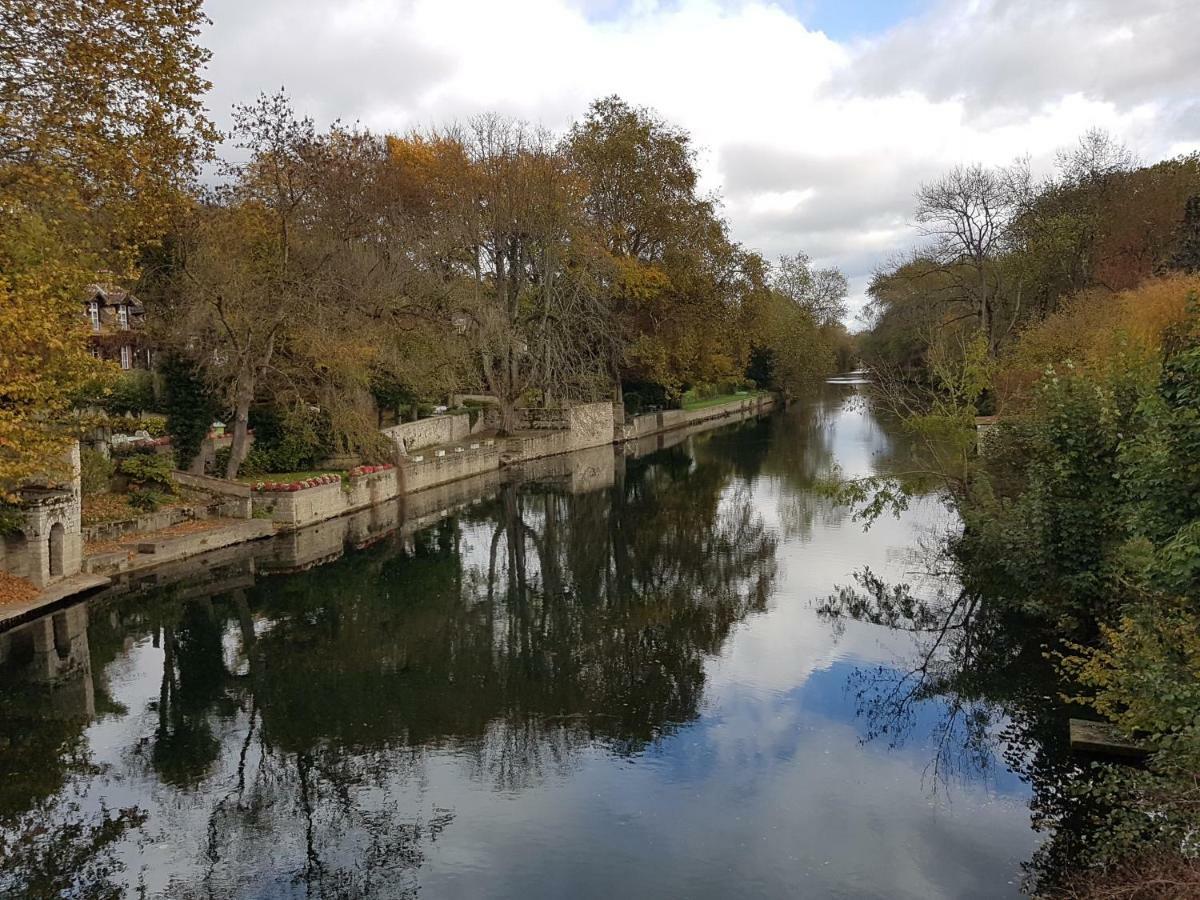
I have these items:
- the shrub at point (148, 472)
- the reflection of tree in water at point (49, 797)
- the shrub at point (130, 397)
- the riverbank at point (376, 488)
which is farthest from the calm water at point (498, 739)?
the shrub at point (130, 397)

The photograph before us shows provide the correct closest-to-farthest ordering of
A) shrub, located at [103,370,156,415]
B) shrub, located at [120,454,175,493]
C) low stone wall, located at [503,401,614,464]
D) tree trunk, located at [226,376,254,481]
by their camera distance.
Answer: shrub, located at [120,454,175,493]
tree trunk, located at [226,376,254,481]
shrub, located at [103,370,156,415]
low stone wall, located at [503,401,614,464]

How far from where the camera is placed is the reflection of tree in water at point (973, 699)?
10.8 metres

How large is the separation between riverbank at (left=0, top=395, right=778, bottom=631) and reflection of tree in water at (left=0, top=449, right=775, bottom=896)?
1615 mm

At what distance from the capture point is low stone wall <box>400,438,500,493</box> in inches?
1243

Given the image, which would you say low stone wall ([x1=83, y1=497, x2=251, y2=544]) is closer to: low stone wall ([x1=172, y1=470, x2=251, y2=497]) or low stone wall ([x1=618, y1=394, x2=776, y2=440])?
low stone wall ([x1=172, y1=470, x2=251, y2=497])

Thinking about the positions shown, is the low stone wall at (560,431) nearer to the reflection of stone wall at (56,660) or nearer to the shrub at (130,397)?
the shrub at (130,397)

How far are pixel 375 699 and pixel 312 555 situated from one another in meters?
10.1

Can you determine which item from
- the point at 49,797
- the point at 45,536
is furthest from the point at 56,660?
the point at 49,797

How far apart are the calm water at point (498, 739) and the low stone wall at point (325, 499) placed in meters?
2.26

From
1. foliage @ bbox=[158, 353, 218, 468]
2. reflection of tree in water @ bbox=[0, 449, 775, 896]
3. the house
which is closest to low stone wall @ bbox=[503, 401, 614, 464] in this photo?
reflection of tree in water @ bbox=[0, 449, 775, 896]

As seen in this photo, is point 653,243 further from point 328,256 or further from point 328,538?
point 328,538

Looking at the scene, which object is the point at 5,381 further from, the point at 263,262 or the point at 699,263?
the point at 699,263

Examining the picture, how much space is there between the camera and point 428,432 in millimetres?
37156

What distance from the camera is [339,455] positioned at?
97.7 feet
